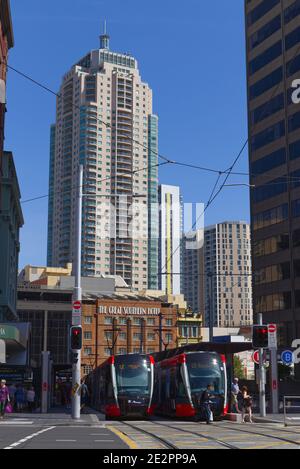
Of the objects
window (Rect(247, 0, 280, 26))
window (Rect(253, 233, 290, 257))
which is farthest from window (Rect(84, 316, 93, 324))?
window (Rect(247, 0, 280, 26))

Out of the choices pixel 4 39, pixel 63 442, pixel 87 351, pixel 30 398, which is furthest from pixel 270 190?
pixel 63 442

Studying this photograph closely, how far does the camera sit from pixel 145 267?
15012cm

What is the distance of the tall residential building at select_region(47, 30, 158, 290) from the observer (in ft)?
354

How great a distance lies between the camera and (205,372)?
99.6 feet

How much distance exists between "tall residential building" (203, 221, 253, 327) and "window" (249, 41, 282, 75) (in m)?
20.9

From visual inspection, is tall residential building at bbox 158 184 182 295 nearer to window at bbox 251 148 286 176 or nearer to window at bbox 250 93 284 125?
window at bbox 251 148 286 176

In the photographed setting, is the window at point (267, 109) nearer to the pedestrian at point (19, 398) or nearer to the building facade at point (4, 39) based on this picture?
the building facade at point (4, 39)

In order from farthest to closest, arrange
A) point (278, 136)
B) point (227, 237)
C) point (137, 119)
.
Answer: point (137, 119), point (227, 237), point (278, 136)

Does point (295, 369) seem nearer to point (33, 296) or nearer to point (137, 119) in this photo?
point (33, 296)

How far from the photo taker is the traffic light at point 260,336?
29.2 meters

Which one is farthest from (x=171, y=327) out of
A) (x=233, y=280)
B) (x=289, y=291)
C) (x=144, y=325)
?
(x=289, y=291)

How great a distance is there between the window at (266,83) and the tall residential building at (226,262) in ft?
59.7

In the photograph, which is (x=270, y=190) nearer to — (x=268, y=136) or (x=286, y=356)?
(x=268, y=136)

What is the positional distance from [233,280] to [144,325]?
39094 millimetres
